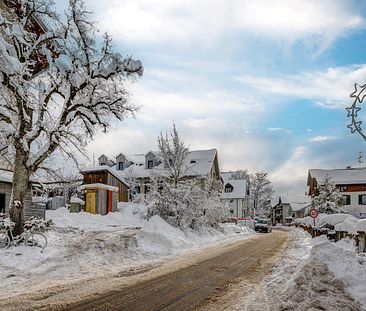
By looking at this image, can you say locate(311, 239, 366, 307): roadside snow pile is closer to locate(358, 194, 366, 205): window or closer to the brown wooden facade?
the brown wooden facade

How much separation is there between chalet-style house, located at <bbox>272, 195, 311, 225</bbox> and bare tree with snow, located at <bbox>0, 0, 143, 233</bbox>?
90217 mm

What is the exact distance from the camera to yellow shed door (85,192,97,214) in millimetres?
33219

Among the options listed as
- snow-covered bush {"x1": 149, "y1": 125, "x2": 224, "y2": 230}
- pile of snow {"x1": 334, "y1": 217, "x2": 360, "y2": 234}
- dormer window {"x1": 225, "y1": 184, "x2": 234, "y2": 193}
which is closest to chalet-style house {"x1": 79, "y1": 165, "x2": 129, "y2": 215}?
snow-covered bush {"x1": 149, "y1": 125, "x2": 224, "y2": 230}

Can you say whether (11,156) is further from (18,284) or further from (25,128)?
(18,284)

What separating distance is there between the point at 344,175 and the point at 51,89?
64.0m

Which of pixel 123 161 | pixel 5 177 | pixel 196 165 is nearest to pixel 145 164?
pixel 123 161

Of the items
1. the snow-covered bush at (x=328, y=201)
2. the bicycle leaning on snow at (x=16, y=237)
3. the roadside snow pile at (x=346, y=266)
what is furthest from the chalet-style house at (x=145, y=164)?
the roadside snow pile at (x=346, y=266)

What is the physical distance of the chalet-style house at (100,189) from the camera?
33.7 metres

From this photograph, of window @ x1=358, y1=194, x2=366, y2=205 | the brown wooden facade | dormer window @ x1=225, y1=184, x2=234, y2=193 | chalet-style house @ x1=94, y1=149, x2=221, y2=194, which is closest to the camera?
the brown wooden facade

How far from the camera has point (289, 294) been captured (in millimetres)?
7879

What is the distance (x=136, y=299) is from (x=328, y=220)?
637 inches

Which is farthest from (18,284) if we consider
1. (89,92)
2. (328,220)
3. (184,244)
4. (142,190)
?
(142,190)

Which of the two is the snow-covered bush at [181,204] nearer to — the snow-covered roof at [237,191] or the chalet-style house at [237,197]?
the chalet-style house at [237,197]

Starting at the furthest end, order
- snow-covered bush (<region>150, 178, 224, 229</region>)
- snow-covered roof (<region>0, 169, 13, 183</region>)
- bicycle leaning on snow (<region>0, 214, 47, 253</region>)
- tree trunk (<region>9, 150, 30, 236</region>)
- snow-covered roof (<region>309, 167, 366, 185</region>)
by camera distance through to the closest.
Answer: snow-covered roof (<region>309, 167, 366, 185</region>) → snow-covered bush (<region>150, 178, 224, 229</region>) → snow-covered roof (<region>0, 169, 13, 183</region>) → tree trunk (<region>9, 150, 30, 236</region>) → bicycle leaning on snow (<region>0, 214, 47, 253</region>)
